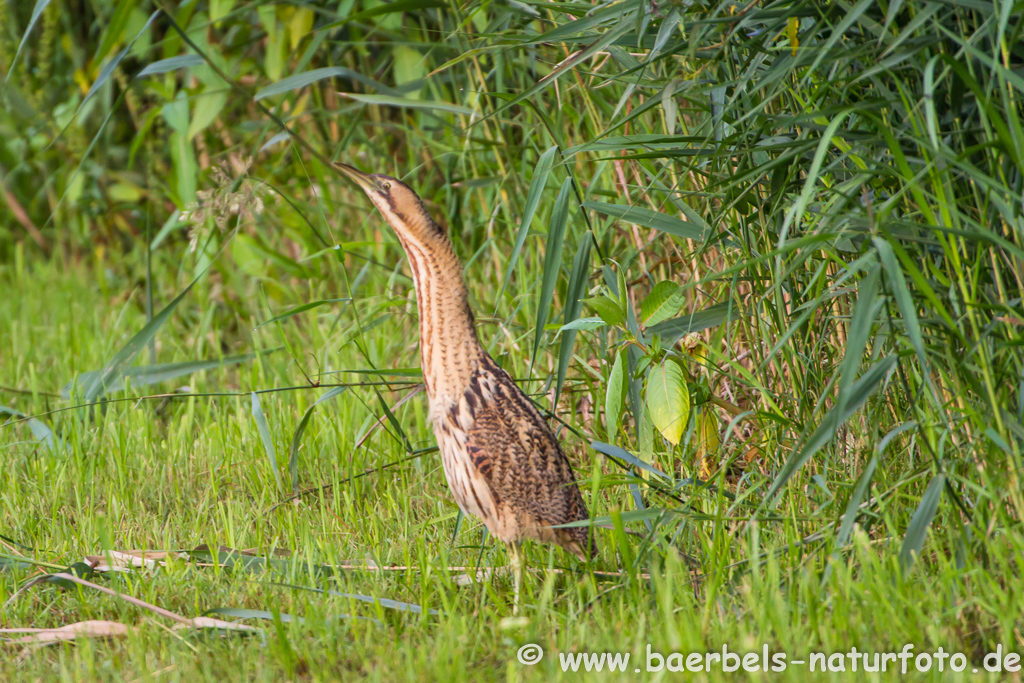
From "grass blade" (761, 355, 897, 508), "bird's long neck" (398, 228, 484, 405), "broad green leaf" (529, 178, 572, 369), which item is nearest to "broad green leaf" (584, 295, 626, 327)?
"broad green leaf" (529, 178, 572, 369)

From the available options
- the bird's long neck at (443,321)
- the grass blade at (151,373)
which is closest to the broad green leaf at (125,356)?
the grass blade at (151,373)

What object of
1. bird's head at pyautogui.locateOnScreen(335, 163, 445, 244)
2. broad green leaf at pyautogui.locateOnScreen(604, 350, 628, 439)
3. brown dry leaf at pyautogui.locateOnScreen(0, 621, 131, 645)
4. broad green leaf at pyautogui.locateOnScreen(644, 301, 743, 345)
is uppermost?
bird's head at pyautogui.locateOnScreen(335, 163, 445, 244)

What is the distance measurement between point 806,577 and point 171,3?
5.07 meters

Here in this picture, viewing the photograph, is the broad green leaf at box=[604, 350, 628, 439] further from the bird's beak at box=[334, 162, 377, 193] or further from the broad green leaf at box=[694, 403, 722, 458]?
the bird's beak at box=[334, 162, 377, 193]

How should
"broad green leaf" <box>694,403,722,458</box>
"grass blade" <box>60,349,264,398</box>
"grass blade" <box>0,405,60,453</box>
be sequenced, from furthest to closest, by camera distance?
"grass blade" <box>60,349,264,398</box> → "grass blade" <box>0,405,60,453</box> → "broad green leaf" <box>694,403,722,458</box>

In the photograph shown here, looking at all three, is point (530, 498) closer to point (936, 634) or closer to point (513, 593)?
point (513, 593)

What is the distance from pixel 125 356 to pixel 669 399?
203 centimetres

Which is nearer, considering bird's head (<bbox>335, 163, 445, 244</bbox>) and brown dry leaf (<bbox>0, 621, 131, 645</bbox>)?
brown dry leaf (<bbox>0, 621, 131, 645</bbox>)

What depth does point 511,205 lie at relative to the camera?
13.1 ft

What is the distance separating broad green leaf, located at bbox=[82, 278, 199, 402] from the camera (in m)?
3.50

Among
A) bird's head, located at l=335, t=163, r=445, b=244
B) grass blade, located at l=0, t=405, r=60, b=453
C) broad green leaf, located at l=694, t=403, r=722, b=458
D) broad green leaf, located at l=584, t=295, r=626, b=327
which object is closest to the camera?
broad green leaf, located at l=584, t=295, r=626, b=327

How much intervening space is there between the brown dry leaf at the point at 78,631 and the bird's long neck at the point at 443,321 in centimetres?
93

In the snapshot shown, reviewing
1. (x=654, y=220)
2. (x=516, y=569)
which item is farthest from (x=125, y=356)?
(x=654, y=220)

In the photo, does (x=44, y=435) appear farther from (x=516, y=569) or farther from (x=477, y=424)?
(x=516, y=569)
